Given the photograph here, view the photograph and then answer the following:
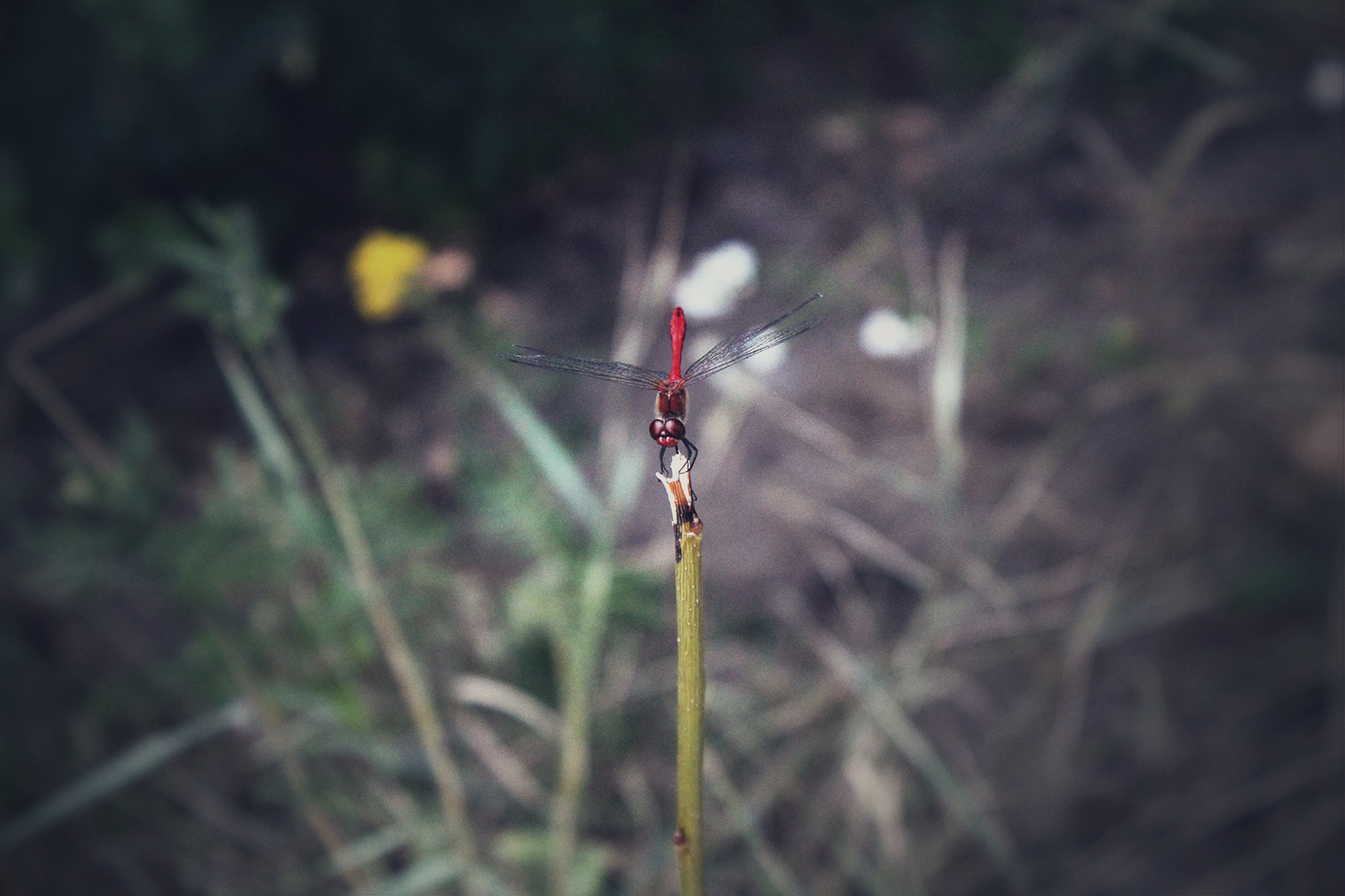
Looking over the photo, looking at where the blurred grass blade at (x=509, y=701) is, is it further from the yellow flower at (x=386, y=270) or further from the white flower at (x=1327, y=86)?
the white flower at (x=1327, y=86)

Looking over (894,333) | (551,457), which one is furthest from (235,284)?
(894,333)

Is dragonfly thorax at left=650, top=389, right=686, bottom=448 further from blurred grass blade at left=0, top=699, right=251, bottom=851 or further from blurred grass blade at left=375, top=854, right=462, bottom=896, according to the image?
blurred grass blade at left=0, top=699, right=251, bottom=851

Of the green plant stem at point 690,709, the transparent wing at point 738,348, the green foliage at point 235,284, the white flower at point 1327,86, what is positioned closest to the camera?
the green plant stem at point 690,709

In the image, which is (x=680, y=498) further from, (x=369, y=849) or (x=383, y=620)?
(x=369, y=849)

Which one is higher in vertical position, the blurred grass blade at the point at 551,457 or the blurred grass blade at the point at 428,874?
the blurred grass blade at the point at 551,457

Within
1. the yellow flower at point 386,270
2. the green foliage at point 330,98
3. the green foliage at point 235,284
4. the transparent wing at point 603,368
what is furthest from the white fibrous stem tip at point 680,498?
the green foliage at point 330,98

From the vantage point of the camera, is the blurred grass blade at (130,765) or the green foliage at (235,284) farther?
the blurred grass blade at (130,765)
